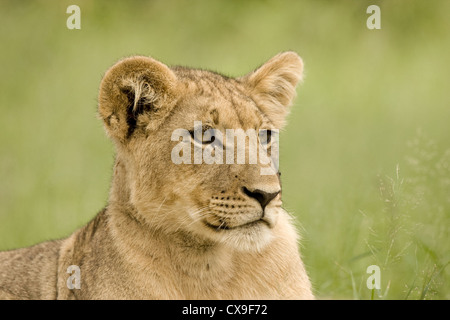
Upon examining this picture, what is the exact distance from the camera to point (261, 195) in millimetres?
4039

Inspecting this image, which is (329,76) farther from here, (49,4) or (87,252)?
(87,252)

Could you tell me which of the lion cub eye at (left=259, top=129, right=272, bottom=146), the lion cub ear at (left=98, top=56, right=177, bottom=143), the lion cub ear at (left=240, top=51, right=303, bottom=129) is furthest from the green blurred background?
the lion cub ear at (left=98, top=56, right=177, bottom=143)

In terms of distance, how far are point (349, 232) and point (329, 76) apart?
5498 mm

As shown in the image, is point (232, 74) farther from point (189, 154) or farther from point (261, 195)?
point (261, 195)

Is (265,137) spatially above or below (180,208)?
above

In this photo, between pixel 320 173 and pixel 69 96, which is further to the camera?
pixel 69 96

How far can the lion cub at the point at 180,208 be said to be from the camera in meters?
4.12

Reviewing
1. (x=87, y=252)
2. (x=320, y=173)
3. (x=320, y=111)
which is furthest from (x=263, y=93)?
(x=320, y=111)

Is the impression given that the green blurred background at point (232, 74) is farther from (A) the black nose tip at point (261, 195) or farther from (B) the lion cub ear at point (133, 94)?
(A) the black nose tip at point (261, 195)

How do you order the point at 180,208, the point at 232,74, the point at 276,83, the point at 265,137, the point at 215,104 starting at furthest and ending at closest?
the point at 232,74 < the point at 276,83 < the point at 265,137 < the point at 215,104 < the point at 180,208

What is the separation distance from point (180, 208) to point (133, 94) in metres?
0.64

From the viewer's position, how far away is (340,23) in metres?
12.1

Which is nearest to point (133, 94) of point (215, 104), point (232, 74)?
point (215, 104)

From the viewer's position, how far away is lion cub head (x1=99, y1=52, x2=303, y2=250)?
4.10m
